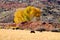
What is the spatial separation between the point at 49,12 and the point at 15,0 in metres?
13.0

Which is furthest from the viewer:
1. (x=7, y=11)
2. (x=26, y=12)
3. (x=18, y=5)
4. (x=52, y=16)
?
(x=18, y=5)

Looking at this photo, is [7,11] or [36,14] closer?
[36,14]

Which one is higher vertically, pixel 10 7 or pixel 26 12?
pixel 26 12

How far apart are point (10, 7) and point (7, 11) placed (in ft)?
10.3

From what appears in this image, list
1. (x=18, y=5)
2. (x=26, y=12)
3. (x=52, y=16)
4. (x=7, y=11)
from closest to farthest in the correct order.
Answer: (x=26, y=12)
(x=52, y=16)
(x=7, y=11)
(x=18, y=5)

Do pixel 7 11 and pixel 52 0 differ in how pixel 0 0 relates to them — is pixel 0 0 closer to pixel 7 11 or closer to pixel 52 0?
pixel 7 11

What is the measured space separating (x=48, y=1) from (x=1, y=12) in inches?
605

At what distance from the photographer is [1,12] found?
201ft

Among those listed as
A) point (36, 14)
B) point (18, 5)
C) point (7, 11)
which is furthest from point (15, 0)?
point (36, 14)

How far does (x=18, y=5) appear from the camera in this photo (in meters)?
68.2

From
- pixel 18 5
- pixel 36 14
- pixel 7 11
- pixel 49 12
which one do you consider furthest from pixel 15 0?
pixel 36 14

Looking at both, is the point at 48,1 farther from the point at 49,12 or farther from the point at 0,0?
the point at 0,0

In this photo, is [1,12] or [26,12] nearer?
[26,12]

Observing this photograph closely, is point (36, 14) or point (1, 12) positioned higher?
point (36, 14)
